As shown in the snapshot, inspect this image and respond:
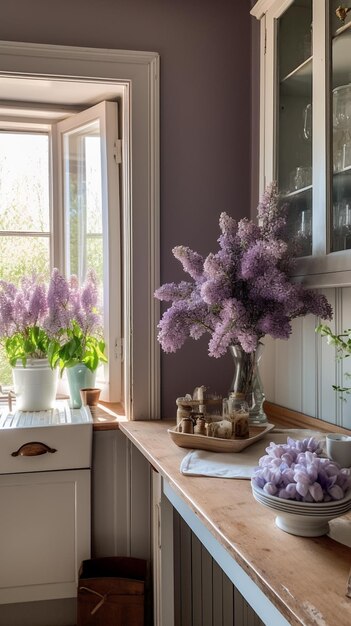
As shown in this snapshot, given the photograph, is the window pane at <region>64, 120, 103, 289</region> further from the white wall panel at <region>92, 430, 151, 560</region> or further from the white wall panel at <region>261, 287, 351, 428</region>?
the white wall panel at <region>261, 287, 351, 428</region>

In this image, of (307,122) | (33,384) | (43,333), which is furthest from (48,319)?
(307,122)

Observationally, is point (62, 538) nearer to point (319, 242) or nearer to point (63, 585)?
point (63, 585)

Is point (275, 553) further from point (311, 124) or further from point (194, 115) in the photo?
point (194, 115)

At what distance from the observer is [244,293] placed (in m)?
1.73

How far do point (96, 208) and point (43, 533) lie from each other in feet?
4.30

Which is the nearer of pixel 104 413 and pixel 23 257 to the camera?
pixel 104 413

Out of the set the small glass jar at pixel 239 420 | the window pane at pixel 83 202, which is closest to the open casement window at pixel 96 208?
the window pane at pixel 83 202

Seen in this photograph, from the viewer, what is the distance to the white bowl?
99cm

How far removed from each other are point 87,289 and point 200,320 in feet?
2.35

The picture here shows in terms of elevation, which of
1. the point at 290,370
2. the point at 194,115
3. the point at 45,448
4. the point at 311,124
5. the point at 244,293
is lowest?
the point at 45,448

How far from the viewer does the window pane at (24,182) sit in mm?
2533

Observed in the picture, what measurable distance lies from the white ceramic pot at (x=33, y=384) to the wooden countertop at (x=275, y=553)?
95 centimetres

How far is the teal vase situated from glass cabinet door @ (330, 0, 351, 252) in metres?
1.17

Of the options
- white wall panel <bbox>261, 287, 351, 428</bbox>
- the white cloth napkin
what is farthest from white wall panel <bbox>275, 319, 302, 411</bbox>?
the white cloth napkin
